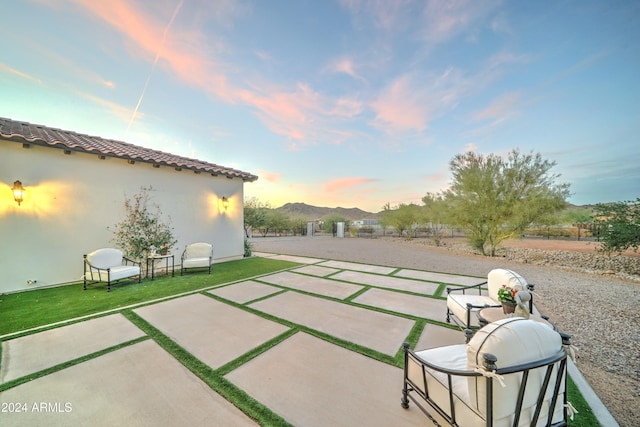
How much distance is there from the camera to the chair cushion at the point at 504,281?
261 centimetres

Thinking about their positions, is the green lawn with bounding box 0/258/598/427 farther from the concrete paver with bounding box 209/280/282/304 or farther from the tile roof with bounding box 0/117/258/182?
the tile roof with bounding box 0/117/258/182

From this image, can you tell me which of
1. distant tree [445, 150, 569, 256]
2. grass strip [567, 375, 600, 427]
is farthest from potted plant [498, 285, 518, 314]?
distant tree [445, 150, 569, 256]

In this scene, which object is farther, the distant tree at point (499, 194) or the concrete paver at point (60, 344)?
the distant tree at point (499, 194)

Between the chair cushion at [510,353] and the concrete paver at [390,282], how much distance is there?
3464mm

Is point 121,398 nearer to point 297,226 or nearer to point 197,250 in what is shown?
point 197,250

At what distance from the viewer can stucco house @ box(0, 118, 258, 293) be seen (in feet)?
14.1

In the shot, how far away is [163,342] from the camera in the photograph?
8.25ft

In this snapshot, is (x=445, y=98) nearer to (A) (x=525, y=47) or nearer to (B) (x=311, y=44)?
(A) (x=525, y=47)

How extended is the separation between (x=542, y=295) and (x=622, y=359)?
248 cm

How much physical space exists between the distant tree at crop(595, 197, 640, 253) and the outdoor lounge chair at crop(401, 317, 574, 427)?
30.1 feet

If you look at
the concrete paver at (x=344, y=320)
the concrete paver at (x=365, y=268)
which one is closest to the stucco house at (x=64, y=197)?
the concrete paver at (x=344, y=320)

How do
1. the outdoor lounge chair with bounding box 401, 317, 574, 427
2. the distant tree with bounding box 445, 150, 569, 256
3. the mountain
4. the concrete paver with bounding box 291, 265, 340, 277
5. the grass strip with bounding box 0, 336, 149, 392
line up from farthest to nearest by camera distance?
the mountain
the distant tree with bounding box 445, 150, 569, 256
the concrete paver with bounding box 291, 265, 340, 277
the grass strip with bounding box 0, 336, 149, 392
the outdoor lounge chair with bounding box 401, 317, 574, 427

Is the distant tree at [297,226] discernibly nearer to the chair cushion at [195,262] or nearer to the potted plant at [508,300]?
the chair cushion at [195,262]

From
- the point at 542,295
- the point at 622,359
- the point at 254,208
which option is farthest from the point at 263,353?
the point at 254,208
